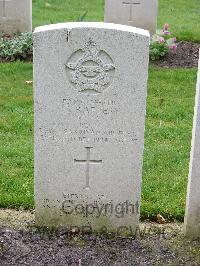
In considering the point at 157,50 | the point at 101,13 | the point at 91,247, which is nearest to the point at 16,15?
the point at 157,50

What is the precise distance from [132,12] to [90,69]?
6645 mm

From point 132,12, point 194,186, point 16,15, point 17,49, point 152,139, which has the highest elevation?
point 132,12

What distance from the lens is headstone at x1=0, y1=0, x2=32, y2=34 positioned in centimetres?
1046

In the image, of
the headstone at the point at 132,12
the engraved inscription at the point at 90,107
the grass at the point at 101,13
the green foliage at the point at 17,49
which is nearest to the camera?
the engraved inscription at the point at 90,107

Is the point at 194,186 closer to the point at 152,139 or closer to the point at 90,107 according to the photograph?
the point at 90,107

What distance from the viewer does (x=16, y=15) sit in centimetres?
1048

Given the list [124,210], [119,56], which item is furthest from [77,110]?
[124,210]

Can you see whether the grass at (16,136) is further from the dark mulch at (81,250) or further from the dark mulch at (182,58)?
the dark mulch at (182,58)

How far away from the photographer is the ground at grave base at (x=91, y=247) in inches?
167

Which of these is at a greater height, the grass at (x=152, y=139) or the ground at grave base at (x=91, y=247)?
the grass at (x=152, y=139)

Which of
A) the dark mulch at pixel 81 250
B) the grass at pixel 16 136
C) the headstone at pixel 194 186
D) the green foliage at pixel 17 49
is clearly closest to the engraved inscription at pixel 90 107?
the headstone at pixel 194 186

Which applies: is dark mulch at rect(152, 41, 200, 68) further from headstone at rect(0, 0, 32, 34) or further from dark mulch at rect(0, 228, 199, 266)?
dark mulch at rect(0, 228, 199, 266)

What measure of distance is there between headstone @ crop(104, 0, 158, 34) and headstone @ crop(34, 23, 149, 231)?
6.52 meters

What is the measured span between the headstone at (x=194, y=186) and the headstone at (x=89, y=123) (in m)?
0.37
